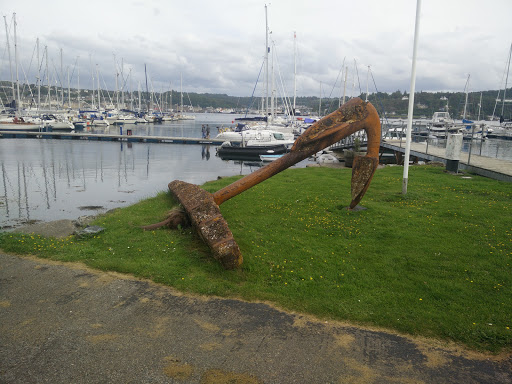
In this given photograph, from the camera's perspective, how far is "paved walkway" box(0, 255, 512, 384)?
14.3ft

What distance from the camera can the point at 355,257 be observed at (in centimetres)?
775

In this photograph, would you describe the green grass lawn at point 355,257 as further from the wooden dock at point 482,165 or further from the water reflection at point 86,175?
the water reflection at point 86,175

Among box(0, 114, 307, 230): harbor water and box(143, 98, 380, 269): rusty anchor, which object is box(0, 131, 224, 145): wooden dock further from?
box(143, 98, 380, 269): rusty anchor

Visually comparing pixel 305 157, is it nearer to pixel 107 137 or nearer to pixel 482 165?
pixel 482 165

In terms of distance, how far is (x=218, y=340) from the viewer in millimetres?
5000

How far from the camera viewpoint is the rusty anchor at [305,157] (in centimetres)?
800

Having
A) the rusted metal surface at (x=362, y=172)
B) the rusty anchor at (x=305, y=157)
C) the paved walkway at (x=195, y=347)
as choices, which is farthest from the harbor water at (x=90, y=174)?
the rusted metal surface at (x=362, y=172)

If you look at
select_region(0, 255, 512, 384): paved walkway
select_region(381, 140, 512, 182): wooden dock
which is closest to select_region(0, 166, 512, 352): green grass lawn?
select_region(0, 255, 512, 384): paved walkway

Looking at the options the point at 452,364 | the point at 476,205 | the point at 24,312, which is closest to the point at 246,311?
the point at 452,364

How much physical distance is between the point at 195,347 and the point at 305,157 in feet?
18.1

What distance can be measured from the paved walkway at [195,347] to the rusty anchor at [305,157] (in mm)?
2145

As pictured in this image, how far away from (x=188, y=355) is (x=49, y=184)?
18707mm

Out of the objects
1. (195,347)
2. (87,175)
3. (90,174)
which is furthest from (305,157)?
(90,174)

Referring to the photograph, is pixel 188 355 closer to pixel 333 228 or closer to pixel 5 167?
pixel 333 228
